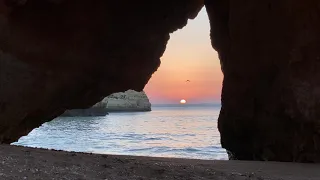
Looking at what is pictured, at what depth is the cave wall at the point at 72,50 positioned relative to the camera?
10977mm

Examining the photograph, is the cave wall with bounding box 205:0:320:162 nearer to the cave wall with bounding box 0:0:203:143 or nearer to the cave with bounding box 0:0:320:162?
the cave with bounding box 0:0:320:162

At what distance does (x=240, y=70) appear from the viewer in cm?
1217

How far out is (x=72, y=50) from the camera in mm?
12633

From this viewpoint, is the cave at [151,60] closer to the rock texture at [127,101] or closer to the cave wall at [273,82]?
the cave wall at [273,82]

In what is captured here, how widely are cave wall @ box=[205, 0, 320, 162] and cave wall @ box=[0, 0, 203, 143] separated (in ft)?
10.6

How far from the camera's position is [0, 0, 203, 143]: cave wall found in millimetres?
10977

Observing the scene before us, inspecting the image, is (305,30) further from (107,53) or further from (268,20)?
(107,53)

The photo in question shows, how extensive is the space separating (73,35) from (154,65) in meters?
3.81

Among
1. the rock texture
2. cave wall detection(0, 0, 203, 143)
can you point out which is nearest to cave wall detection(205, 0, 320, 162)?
cave wall detection(0, 0, 203, 143)

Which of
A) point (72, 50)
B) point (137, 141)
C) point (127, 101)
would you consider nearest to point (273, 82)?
point (72, 50)

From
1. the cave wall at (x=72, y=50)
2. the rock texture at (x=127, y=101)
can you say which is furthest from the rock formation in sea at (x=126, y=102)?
the cave wall at (x=72, y=50)

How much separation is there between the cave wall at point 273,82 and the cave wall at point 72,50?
323 centimetres

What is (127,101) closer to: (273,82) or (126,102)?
(126,102)

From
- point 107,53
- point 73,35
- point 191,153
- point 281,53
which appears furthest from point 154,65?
point 191,153
